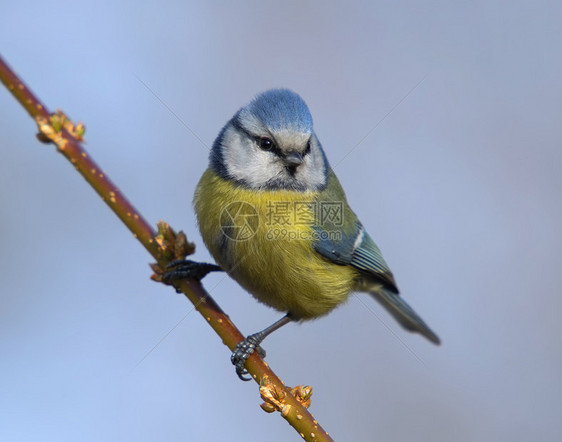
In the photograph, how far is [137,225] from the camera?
5.40 feet

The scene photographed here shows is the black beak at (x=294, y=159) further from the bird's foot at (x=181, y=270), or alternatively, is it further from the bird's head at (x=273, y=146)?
the bird's foot at (x=181, y=270)

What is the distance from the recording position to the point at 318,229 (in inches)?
92.4

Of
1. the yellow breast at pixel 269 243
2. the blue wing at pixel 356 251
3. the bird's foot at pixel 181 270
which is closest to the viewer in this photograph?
the bird's foot at pixel 181 270

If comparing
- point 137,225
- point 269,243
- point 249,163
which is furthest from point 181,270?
point 249,163

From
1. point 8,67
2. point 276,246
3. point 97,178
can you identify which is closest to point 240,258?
point 276,246

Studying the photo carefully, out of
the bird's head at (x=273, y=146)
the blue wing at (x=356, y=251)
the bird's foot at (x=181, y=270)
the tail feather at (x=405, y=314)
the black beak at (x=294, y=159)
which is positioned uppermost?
the bird's head at (x=273, y=146)

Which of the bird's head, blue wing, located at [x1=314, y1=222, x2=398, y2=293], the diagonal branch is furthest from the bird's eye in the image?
the diagonal branch

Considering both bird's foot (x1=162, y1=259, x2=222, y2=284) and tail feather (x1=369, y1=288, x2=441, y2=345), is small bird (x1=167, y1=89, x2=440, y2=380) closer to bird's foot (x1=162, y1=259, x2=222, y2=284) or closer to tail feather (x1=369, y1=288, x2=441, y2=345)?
bird's foot (x1=162, y1=259, x2=222, y2=284)

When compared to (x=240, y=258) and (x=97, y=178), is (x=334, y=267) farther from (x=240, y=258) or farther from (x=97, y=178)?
(x=97, y=178)

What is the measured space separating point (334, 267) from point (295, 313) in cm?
24

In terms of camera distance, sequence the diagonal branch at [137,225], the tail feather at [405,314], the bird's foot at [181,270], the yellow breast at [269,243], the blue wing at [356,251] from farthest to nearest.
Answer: the tail feather at [405,314], the blue wing at [356,251], the yellow breast at [269,243], the bird's foot at [181,270], the diagonal branch at [137,225]

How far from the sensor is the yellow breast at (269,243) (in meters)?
2.17

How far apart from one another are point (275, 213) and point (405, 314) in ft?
3.56

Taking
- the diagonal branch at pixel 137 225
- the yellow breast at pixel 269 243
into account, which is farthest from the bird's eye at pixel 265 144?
the diagonal branch at pixel 137 225
